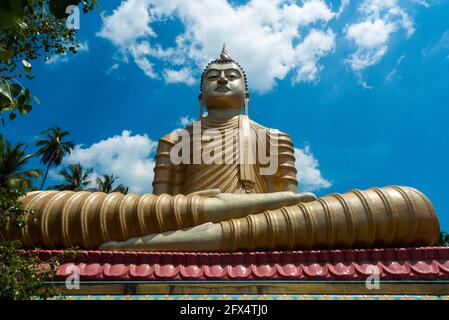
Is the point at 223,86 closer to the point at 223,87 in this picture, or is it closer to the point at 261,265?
the point at 223,87

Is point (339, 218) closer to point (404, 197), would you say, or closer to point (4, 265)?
point (404, 197)

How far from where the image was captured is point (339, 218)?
5211 mm

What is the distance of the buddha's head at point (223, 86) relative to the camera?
861cm

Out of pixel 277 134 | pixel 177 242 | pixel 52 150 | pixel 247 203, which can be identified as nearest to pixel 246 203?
pixel 247 203

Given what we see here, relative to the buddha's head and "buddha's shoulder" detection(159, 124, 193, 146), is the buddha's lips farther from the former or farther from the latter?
"buddha's shoulder" detection(159, 124, 193, 146)

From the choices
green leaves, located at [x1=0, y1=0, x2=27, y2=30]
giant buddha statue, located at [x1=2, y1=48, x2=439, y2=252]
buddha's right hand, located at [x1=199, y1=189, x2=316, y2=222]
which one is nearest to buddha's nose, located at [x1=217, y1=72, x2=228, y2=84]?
giant buddha statue, located at [x1=2, y1=48, x2=439, y2=252]

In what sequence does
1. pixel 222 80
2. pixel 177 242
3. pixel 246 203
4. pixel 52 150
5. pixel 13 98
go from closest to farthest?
pixel 13 98 < pixel 177 242 < pixel 246 203 < pixel 222 80 < pixel 52 150

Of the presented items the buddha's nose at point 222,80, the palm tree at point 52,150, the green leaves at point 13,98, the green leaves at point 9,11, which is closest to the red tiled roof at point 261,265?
the green leaves at point 13,98

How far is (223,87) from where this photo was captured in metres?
8.62

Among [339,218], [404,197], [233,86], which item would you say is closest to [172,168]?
[233,86]

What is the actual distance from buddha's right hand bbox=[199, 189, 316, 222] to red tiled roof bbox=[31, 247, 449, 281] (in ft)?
2.69

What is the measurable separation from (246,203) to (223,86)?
11.6ft

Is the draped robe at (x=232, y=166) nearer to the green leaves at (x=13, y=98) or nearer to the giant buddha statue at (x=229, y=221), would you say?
the giant buddha statue at (x=229, y=221)
